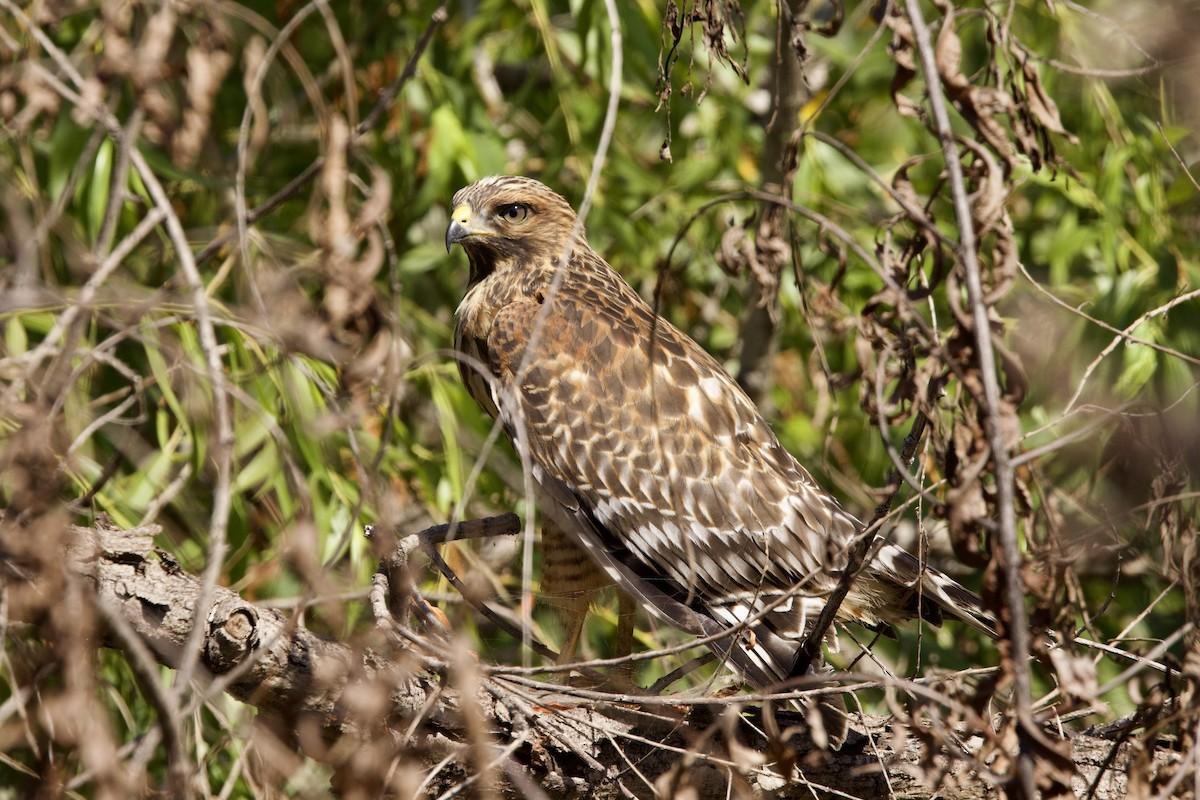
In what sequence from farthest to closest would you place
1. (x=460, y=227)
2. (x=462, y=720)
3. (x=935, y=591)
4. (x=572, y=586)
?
(x=460, y=227) → (x=572, y=586) → (x=935, y=591) → (x=462, y=720)

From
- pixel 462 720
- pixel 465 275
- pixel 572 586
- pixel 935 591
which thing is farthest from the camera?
pixel 465 275

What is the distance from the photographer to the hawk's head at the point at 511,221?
367 cm

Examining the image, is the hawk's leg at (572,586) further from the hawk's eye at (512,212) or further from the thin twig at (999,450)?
the thin twig at (999,450)

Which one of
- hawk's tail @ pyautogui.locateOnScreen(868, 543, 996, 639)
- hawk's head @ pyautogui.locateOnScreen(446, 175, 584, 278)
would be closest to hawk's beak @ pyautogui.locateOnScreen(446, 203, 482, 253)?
hawk's head @ pyautogui.locateOnScreen(446, 175, 584, 278)

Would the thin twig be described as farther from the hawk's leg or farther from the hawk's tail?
the hawk's leg

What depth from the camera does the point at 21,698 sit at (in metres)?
1.70

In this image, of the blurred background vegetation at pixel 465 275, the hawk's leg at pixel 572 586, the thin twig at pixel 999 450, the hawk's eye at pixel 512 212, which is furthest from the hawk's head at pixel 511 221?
the thin twig at pixel 999 450

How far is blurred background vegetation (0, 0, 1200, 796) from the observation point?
1.93 meters

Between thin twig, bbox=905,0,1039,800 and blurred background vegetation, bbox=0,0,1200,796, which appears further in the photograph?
blurred background vegetation, bbox=0,0,1200,796

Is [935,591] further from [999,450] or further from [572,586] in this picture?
[999,450]

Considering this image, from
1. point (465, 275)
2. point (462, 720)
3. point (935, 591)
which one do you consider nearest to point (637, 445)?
point (935, 591)

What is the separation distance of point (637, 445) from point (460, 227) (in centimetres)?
82

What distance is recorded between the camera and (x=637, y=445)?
3482 mm

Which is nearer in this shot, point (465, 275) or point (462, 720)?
point (462, 720)
